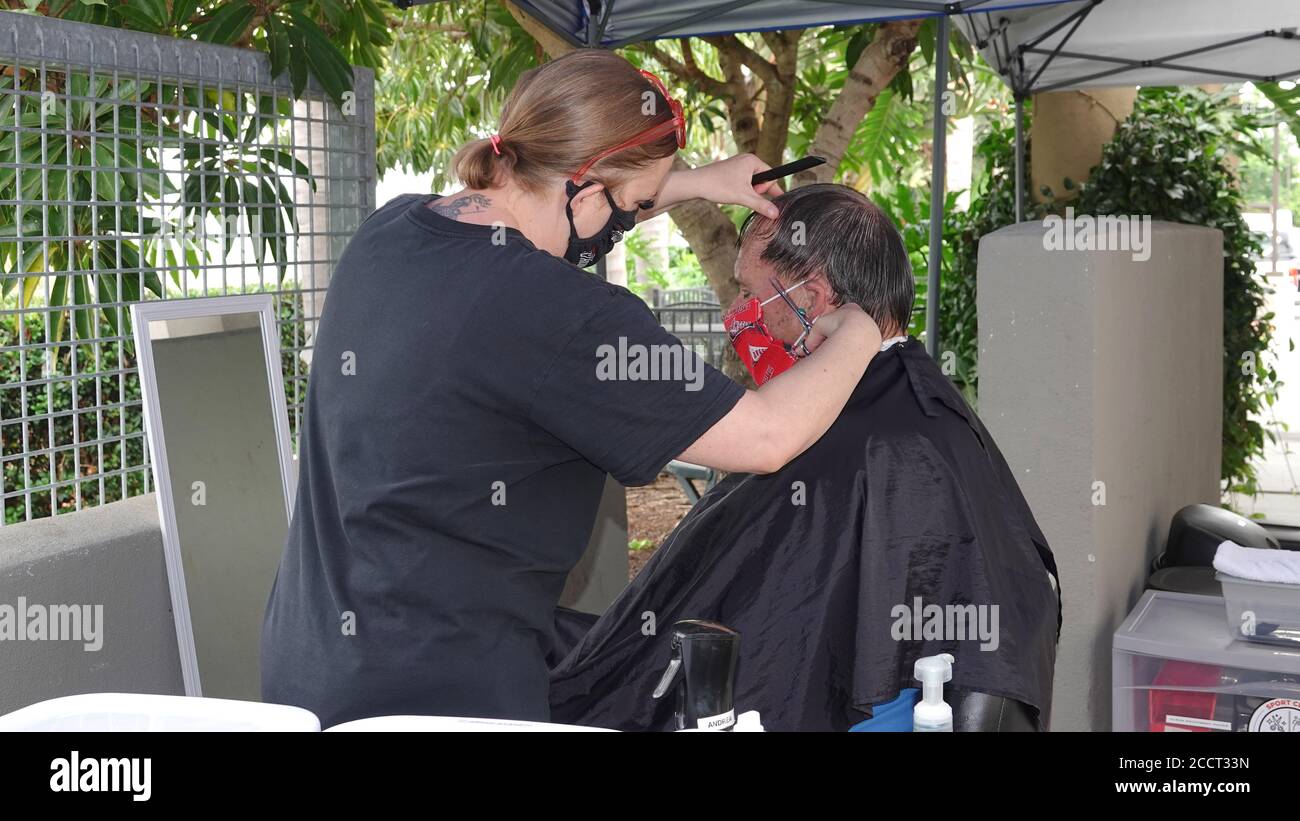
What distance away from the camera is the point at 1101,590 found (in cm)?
270

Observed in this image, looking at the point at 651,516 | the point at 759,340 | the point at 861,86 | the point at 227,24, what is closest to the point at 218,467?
the point at 227,24

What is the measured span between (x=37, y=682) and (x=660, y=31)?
2.70 metres

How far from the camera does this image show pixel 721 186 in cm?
194

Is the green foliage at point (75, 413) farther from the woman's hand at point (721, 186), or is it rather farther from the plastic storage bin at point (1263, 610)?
the plastic storage bin at point (1263, 610)

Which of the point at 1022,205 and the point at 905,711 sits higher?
the point at 1022,205

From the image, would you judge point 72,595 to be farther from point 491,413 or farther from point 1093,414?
point 1093,414

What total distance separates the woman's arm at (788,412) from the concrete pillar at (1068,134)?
4.98 m

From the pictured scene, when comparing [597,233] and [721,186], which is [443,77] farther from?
[597,233]

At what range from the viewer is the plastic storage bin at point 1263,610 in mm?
2277

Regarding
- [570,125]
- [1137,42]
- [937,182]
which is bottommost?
[570,125]

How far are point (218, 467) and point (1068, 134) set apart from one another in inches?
192
